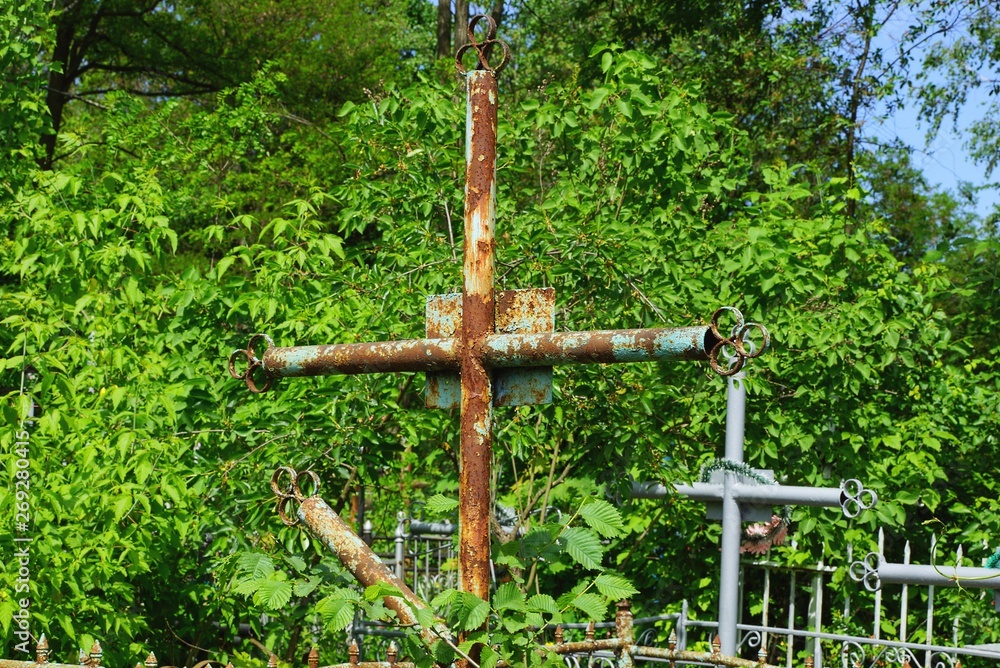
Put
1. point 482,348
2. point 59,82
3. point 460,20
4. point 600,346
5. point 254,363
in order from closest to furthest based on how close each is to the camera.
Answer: point 600,346
point 482,348
point 254,363
point 460,20
point 59,82

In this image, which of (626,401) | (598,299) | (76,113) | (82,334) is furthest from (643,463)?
(76,113)

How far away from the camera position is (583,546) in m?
2.62

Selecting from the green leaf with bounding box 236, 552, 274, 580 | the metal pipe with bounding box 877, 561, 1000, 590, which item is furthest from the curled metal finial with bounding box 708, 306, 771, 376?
the metal pipe with bounding box 877, 561, 1000, 590

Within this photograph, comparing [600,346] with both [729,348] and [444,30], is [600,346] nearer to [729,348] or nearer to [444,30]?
[729,348]

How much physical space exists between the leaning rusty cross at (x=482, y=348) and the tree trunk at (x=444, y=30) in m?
12.8

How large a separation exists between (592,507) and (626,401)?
2692mm

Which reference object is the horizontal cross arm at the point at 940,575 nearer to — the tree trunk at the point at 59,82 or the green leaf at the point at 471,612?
the green leaf at the point at 471,612

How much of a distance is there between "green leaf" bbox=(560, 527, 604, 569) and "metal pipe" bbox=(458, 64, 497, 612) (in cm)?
29

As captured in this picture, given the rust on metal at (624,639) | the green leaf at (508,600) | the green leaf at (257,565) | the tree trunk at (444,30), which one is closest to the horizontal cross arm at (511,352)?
the green leaf at (508,600)

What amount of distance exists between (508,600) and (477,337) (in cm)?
54

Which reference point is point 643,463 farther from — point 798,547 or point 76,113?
point 76,113

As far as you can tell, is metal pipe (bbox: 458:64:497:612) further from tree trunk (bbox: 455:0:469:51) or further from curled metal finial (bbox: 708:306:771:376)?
tree trunk (bbox: 455:0:469:51)

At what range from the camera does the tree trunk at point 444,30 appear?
15.1 metres

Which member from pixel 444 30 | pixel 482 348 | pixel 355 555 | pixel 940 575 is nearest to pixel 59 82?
pixel 444 30
